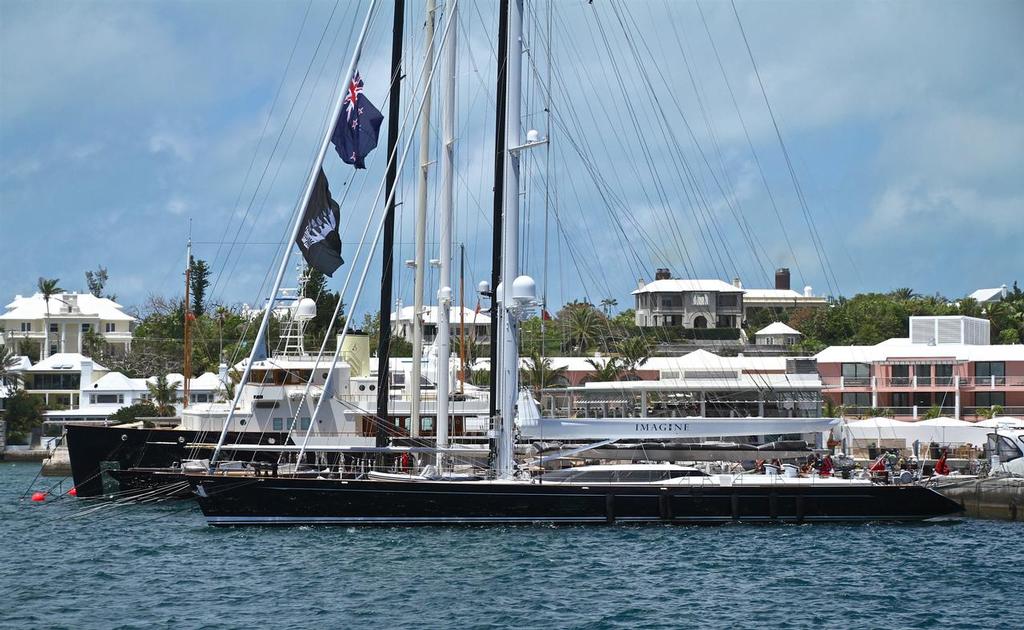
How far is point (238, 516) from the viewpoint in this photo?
37.0 m

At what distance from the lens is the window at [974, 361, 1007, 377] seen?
2886 inches

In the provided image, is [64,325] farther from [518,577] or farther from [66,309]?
[518,577]

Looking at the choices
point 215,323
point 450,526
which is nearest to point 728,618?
point 450,526

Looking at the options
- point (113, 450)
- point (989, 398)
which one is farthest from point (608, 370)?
point (113, 450)

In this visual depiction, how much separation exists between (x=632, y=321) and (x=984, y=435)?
242 feet

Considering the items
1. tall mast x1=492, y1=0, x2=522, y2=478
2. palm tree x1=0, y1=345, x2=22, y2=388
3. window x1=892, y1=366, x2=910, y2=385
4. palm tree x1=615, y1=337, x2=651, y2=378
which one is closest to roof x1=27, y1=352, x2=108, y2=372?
palm tree x1=0, y1=345, x2=22, y2=388

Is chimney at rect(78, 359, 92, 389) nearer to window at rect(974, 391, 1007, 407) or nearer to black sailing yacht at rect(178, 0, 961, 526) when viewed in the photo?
black sailing yacht at rect(178, 0, 961, 526)

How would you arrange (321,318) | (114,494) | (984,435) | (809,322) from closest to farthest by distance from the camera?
(114,494) < (984,435) < (321,318) < (809,322)

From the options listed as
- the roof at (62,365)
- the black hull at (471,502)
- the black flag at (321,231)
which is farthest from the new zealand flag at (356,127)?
the roof at (62,365)

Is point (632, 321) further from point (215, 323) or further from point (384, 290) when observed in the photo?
point (384, 290)

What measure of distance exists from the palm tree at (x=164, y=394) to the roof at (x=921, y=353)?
1773 inches

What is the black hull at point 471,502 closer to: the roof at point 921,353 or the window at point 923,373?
the roof at point 921,353

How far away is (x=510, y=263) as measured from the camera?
3781cm

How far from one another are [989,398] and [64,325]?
89805mm
